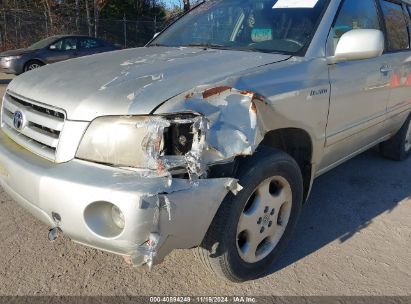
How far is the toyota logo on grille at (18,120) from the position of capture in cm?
246

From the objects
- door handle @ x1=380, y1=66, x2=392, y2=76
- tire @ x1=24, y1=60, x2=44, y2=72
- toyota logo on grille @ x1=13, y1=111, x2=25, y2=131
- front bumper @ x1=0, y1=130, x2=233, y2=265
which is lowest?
tire @ x1=24, y1=60, x2=44, y2=72

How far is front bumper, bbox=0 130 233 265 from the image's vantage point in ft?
6.18

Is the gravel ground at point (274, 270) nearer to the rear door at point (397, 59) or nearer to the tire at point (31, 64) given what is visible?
the rear door at point (397, 59)

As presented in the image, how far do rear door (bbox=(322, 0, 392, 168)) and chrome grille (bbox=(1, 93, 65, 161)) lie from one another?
1836mm

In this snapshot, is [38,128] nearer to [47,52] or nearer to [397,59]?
[397,59]

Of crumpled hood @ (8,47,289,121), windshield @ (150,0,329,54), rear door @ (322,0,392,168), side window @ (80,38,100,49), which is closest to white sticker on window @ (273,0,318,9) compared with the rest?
windshield @ (150,0,329,54)

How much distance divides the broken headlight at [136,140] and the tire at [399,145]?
362 cm

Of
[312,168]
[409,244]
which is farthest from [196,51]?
[409,244]

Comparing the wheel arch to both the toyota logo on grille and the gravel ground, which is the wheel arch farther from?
the toyota logo on grille

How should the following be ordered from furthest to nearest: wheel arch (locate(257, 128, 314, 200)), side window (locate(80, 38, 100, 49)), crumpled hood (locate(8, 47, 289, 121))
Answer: side window (locate(80, 38, 100, 49)), wheel arch (locate(257, 128, 314, 200)), crumpled hood (locate(8, 47, 289, 121))

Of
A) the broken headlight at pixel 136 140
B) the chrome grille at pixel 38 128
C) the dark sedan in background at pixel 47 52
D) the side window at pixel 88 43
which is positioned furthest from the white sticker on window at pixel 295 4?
the side window at pixel 88 43

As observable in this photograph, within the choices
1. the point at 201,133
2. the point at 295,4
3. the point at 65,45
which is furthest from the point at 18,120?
the point at 65,45

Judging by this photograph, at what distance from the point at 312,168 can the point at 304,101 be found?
548 mm

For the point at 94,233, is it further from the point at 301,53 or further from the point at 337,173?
the point at 337,173
